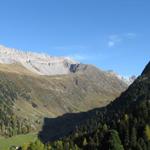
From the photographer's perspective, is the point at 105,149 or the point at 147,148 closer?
the point at 147,148

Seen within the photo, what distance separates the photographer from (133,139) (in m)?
196

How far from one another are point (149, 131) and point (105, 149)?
2145 cm

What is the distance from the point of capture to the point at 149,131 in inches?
7859

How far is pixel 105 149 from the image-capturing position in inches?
7702

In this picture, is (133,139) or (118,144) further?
(133,139)

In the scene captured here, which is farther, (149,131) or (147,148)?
(149,131)

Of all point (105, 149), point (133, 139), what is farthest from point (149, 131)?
point (105, 149)

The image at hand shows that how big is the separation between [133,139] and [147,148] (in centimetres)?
1598

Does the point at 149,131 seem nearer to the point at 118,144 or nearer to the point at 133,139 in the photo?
the point at 133,139

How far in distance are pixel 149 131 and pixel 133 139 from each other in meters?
8.75

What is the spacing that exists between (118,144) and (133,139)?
16.6 meters

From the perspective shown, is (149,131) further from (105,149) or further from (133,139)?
(105,149)

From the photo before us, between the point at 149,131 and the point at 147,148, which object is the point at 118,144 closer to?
the point at 147,148

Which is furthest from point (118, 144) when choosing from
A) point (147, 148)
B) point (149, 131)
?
point (149, 131)
